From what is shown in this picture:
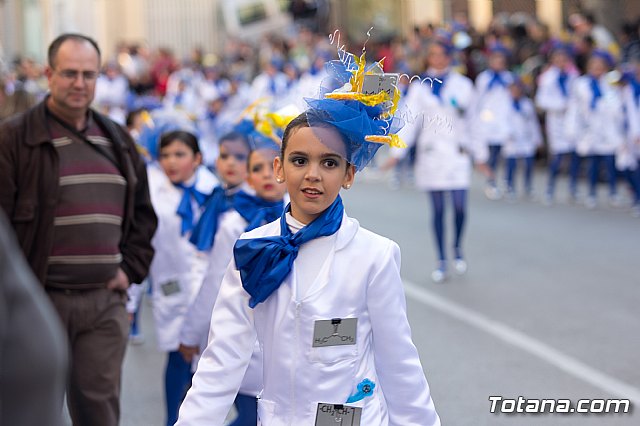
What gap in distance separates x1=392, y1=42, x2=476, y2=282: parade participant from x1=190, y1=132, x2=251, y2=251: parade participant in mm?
4500

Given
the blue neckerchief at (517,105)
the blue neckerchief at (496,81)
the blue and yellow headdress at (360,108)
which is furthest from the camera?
the blue neckerchief at (517,105)

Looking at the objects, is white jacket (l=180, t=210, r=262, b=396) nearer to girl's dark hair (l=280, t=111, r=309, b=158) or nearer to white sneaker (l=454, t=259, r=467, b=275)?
girl's dark hair (l=280, t=111, r=309, b=158)

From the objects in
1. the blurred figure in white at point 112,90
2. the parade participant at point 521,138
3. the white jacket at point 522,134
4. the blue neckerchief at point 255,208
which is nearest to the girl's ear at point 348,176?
the blue neckerchief at point 255,208

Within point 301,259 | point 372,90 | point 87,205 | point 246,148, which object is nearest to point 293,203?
point 301,259

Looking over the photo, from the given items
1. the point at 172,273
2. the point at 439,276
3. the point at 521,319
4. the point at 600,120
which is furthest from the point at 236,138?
the point at 600,120

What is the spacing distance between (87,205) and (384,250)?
1.69m

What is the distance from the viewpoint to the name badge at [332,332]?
3.53 metres

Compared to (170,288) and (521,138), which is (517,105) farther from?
(170,288)

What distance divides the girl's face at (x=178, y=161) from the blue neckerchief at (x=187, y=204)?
0.06 metres

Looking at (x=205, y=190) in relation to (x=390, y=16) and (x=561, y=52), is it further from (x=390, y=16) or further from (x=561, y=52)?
(x=390, y=16)

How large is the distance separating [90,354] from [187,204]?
217cm

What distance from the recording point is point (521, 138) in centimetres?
1738

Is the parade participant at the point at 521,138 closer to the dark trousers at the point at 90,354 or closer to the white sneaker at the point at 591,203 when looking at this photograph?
the white sneaker at the point at 591,203

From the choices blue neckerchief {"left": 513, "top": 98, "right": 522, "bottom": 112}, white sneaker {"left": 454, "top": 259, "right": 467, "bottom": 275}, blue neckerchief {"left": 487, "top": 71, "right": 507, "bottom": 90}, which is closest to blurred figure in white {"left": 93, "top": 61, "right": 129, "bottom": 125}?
blue neckerchief {"left": 487, "top": 71, "right": 507, "bottom": 90}
